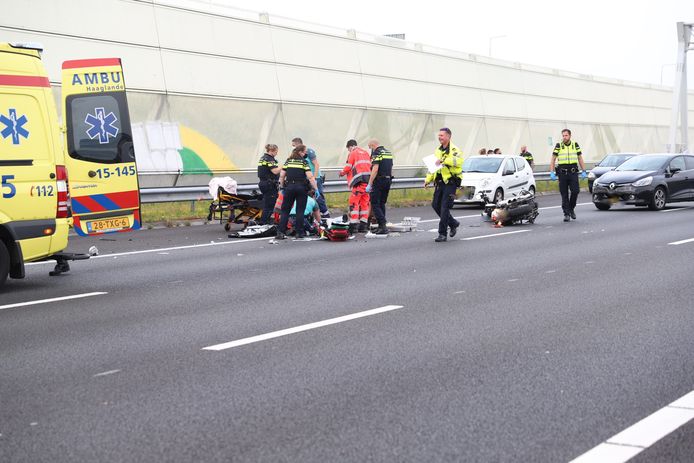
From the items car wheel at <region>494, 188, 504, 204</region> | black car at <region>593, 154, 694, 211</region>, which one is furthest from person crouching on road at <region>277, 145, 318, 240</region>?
car wheel at <region>494, 188, 504, 204</region>

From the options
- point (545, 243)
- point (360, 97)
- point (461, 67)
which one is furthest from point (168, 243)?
point (461, 67)

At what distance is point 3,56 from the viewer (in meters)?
10.1

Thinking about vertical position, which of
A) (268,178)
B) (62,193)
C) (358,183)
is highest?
(62,193)

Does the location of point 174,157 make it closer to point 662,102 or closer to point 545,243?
point 545,243

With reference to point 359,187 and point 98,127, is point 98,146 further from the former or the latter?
point 359,187

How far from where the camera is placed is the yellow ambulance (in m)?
10.1

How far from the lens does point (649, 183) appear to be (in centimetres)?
2391

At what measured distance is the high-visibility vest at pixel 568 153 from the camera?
20516mm

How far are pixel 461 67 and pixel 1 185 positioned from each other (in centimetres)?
3402

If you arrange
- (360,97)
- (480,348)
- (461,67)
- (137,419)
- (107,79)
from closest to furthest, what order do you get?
(137,419), (480,348), (107,79), (360,97), (461,67)

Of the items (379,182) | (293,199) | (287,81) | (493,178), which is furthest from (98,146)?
(287,81)

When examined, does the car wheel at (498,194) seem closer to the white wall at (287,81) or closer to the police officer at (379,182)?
the white wall at (287,81)

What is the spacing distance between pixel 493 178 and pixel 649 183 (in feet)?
14.6

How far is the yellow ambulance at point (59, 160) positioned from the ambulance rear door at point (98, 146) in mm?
12
